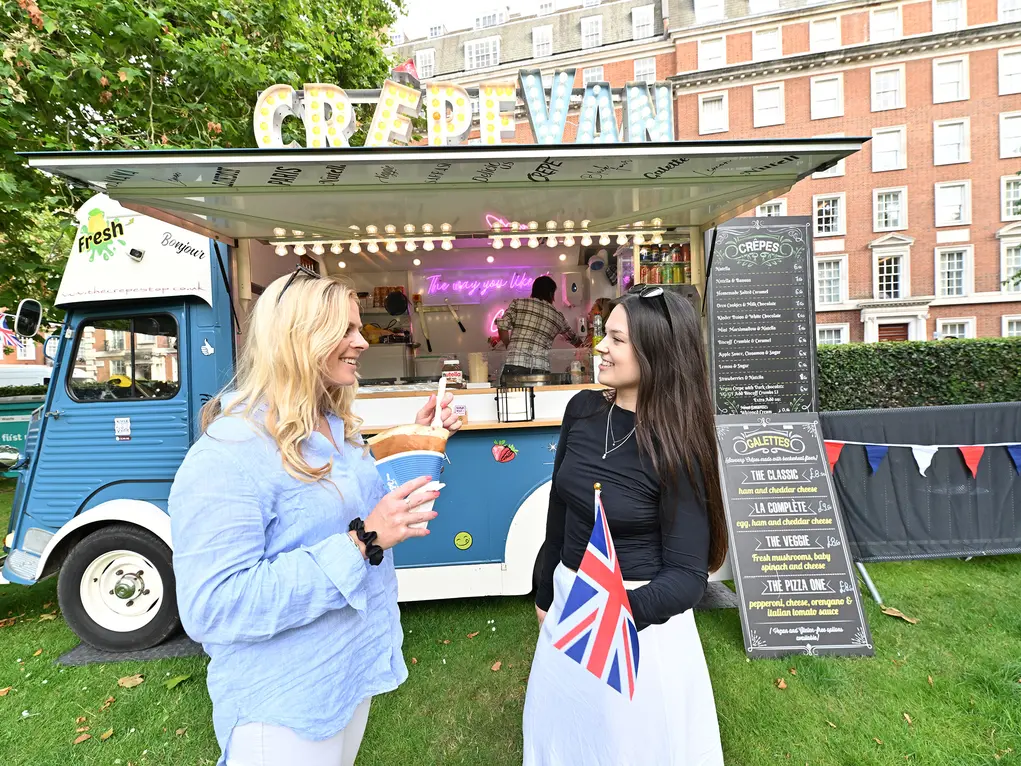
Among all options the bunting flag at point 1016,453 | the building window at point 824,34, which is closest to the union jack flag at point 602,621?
the bunting flag at point 1016,453

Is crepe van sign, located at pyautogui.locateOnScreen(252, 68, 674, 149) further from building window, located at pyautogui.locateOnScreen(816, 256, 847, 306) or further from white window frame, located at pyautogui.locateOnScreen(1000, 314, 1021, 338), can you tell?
white window frame, located at pyautogui.locateOnScreen(1000, 314, 1021, 338)

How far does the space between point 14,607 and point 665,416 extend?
5.70 meters

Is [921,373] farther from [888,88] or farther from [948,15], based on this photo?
[948,15]

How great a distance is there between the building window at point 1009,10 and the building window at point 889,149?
6026 mm

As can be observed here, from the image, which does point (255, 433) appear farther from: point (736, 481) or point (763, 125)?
point (763, 125)

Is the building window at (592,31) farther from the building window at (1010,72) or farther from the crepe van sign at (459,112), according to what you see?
the crepe van sign at (459,112)

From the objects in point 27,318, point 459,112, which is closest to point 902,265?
point 459,112

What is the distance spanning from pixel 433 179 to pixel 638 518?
213 cm

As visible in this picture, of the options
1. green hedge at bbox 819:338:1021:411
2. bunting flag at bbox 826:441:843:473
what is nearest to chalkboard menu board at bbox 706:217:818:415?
bunting flag at bbox 826:441:843:473

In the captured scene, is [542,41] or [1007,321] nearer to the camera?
[1007,321]

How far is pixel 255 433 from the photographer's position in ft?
3.47

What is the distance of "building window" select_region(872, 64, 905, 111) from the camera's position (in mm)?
21500

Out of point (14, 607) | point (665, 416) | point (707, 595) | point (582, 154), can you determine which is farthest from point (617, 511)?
point (14, 607)

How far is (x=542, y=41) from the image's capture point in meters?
29.0
